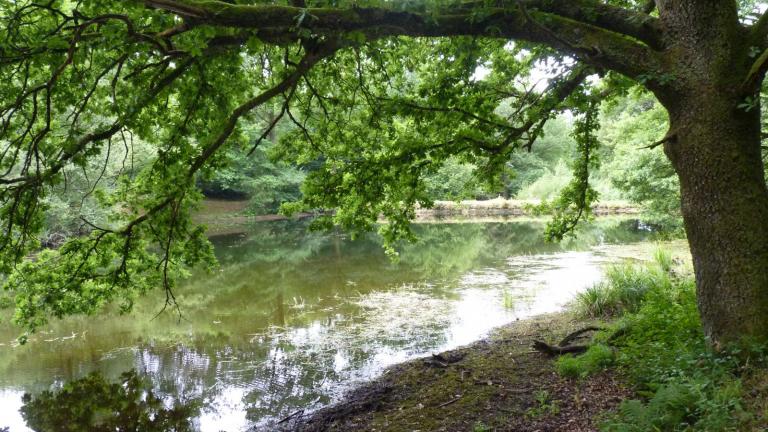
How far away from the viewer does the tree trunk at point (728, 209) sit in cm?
401

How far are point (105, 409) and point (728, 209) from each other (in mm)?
8070

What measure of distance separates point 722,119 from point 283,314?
9.97m

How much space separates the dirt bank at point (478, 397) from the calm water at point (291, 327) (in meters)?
0.82

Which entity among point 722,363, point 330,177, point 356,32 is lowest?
point 722,363

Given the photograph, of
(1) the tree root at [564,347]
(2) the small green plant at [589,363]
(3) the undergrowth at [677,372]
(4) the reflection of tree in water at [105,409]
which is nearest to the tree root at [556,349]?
(1) the tree root at [564,347]

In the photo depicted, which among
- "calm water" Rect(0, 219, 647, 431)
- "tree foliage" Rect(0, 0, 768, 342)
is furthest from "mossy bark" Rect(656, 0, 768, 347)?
"calm water" Rect(0, 219, 647, 431)

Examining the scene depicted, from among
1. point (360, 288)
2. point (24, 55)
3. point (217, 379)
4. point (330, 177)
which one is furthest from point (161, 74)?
point (360, 288)

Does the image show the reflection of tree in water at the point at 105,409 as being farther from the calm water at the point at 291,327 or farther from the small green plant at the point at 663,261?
the small green plant at the point at 663,261

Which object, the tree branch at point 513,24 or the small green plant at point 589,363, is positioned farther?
the small green plant at point 589,363

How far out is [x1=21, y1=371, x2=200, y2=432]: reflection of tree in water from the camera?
6.85 m

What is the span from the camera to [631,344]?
554cm

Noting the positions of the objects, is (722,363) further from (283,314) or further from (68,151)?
(283,314)

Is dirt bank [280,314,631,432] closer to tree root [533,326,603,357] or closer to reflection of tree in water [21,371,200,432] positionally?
tree root [533,326,603,357]

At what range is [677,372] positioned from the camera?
423 cm
